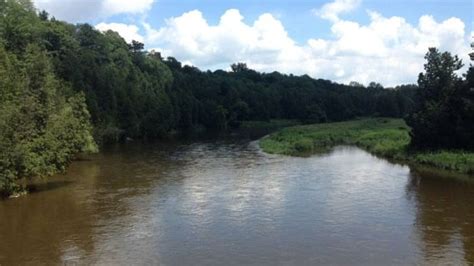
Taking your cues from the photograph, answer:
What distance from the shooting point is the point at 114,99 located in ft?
299

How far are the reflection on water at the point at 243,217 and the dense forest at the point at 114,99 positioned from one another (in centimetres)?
418

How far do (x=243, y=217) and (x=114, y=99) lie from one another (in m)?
63.7

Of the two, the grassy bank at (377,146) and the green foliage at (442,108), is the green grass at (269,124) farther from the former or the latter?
the green foliage at (442,108)

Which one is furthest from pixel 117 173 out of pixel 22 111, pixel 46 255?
pixel 46 255

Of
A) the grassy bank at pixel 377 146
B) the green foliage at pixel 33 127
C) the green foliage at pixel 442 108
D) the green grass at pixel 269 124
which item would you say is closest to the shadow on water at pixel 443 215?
the grassy bank at pixel 377 146

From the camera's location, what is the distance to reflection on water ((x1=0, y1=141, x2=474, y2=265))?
24.8 metres

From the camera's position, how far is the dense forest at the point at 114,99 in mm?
40366

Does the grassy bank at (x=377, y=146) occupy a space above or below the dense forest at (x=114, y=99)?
below

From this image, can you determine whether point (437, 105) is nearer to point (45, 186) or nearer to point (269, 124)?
point (45, 186)

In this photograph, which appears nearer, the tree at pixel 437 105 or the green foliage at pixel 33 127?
the green foliage at pixel 33 127

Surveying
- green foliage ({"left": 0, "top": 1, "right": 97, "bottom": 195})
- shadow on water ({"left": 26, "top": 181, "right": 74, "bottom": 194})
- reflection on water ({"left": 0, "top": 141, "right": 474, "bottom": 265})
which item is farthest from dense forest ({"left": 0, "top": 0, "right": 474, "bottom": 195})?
reflection on water ({"left": 0, "top": 141, "right": 474, "bottom": 265})

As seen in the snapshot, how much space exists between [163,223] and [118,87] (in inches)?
2811

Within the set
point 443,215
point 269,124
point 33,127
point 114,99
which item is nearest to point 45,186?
point 33,127

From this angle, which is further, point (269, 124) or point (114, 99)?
point (269, 124)
